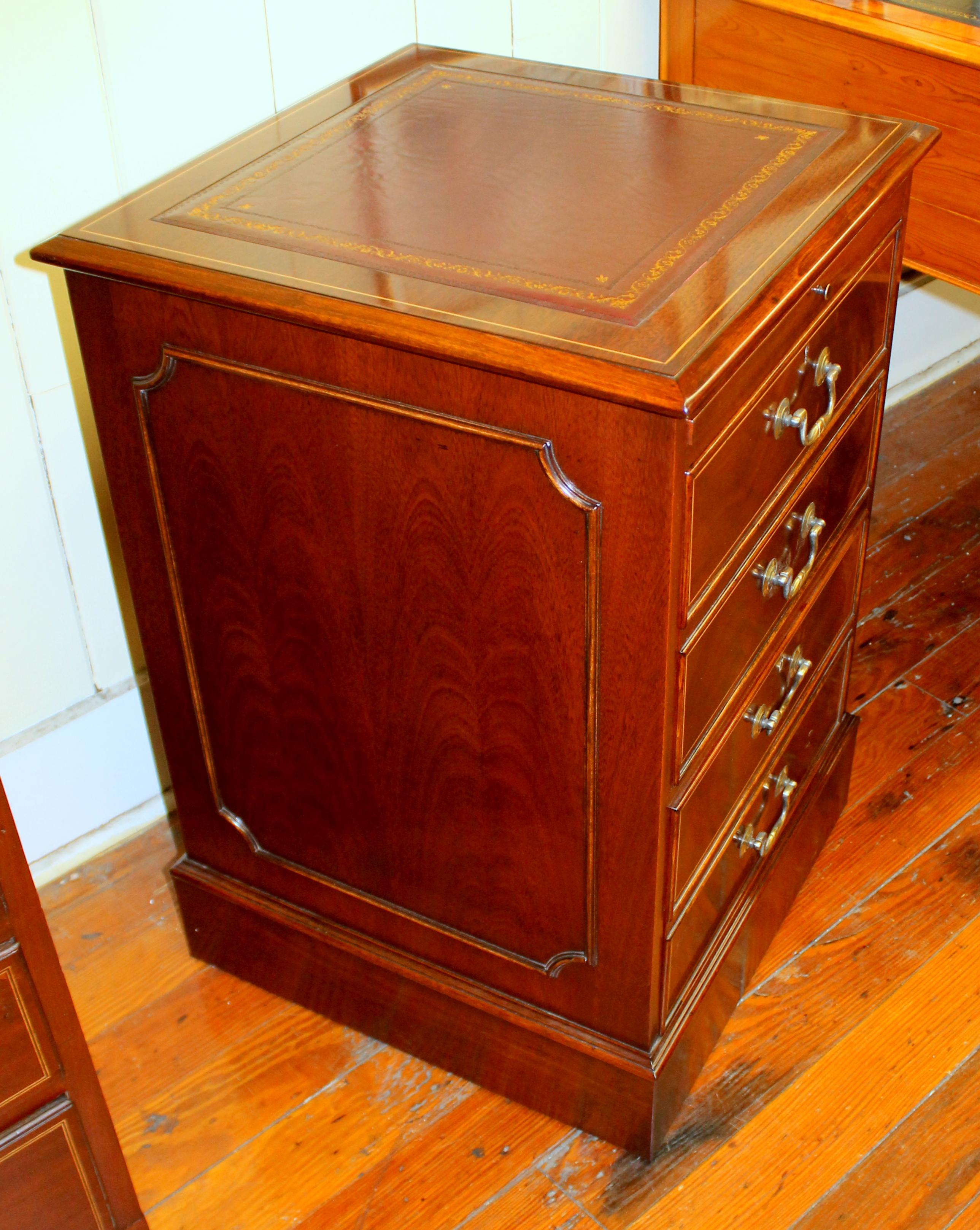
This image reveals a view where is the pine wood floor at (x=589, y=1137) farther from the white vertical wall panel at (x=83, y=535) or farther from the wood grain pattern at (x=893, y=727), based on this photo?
the white vertical wall panel at (x=83, y=535)

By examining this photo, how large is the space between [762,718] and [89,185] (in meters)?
0.94

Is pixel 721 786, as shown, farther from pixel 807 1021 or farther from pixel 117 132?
pixel 117 132

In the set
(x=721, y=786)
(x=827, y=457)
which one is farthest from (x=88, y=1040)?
(x=827, y=457)

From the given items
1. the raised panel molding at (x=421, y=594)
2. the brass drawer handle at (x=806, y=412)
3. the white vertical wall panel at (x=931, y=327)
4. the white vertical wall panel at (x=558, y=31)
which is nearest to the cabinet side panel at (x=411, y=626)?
the raised panel molding at (x=421, y=594)

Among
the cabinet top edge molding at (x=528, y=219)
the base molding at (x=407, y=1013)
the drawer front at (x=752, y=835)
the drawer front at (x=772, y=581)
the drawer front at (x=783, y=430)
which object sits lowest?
the base molding at (x=407, y=1013)

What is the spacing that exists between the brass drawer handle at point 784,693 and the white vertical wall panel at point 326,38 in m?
0.88

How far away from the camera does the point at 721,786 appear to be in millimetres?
1417

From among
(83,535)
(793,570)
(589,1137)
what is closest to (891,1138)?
(589,1137)

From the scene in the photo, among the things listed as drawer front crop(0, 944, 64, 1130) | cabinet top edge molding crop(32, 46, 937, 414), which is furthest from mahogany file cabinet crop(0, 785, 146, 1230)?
cabinet top edge molding crop(32, 46, 937, 414)

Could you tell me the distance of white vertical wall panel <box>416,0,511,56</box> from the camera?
1.72 meters

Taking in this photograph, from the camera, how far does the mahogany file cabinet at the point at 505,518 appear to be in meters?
1.13

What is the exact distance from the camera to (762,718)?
147cm

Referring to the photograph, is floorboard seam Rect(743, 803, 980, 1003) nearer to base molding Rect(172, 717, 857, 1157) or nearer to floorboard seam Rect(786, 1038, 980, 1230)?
base molding Rect(172, 717, 857, 1157)

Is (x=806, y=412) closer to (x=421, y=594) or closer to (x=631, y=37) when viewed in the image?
(x=421, y=594)
